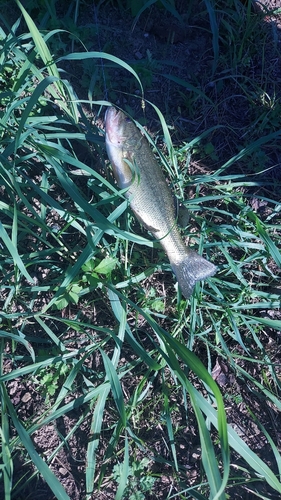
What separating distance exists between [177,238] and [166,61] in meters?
1.20

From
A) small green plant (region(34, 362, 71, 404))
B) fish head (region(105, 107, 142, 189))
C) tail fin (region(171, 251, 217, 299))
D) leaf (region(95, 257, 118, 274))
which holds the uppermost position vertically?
fish head (region(105, 107, 142, 189))

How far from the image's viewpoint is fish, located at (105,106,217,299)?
2.31 meters

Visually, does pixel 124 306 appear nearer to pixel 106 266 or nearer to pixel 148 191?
pixel 106 266

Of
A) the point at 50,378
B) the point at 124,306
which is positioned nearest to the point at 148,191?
the point at 124,306

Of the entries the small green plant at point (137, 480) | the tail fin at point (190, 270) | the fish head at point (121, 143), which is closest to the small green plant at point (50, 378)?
the small green plant at point (137, 480)

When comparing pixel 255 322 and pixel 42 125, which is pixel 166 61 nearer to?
pixel 42 125

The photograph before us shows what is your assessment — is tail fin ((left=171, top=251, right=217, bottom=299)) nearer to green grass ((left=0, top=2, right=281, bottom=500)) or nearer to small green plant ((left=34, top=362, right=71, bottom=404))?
green grass ((left=0, top=2, right=281, bottom=500))

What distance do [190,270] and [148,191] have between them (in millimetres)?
486

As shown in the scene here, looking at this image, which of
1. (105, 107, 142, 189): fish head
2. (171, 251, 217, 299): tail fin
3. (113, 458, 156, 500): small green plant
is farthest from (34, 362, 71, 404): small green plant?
Answer: (105, 107, 142, 189): fish head

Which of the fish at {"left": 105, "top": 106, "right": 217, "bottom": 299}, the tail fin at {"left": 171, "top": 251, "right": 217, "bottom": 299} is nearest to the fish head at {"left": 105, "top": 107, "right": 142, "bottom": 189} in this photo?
the fish at {"left": 105, "top": 106, "right": 217, "bottom": 299}

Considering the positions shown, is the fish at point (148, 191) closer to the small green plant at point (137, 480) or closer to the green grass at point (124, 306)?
the green grass at point (124, 306)

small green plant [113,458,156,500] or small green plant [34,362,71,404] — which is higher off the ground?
small green plant [34,362,71,404]

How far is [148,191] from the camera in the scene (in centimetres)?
231

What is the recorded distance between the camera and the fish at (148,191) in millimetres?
2309
